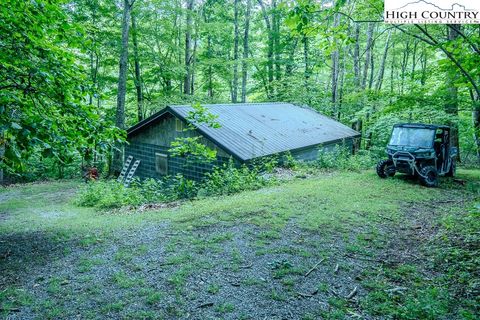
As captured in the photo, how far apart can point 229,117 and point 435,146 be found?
929 centimetres

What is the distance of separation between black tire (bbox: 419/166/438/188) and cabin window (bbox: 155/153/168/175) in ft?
38.3

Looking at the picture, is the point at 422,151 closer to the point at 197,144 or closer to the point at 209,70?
the point at 197,144

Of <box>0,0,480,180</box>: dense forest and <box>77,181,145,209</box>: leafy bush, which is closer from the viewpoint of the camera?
<box>0,0,480,180</box>: dense forest

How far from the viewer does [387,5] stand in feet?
23.9

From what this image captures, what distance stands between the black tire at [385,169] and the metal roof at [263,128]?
4312 millimetres

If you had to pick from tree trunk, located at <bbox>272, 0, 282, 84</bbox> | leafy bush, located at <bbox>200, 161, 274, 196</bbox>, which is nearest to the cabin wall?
leafy bush, located at <bbox>200, 161, 274, 196</bbox>

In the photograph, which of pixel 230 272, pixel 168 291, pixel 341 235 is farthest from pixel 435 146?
pixel 168 291

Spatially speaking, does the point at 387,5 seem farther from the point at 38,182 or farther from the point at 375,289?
the point at 38,182

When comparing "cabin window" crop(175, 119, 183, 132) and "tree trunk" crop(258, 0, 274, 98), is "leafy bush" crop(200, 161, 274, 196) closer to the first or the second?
"cabin window" crop(175, 119, 183, 132)

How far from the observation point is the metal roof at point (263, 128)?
1377 cm

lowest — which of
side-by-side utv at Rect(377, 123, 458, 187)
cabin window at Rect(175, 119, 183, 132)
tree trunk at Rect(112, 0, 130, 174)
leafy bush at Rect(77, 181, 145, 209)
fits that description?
leafy bush at Rect(77, 181, 145, 209)

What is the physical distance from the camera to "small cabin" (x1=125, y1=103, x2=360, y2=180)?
1374 cm

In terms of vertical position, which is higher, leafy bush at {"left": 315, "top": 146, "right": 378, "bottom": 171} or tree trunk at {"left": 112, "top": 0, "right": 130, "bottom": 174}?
tree trunk at {"left": 112, "top": 0, "right": 130, "bottom": 174}

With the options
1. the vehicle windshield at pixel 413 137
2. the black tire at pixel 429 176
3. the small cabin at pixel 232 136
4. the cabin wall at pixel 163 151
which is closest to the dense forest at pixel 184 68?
the vehicle windshield at pixel 413 137
